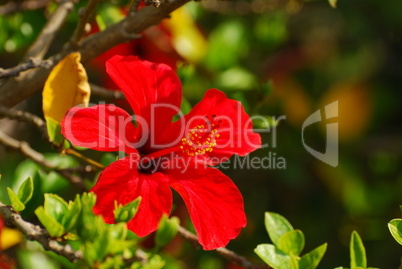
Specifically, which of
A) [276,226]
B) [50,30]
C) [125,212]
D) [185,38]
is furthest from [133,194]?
[185,38]

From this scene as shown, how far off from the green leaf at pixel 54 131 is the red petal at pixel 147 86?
16cm

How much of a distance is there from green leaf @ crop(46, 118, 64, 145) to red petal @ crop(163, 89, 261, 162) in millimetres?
220

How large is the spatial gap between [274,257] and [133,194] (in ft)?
1.02

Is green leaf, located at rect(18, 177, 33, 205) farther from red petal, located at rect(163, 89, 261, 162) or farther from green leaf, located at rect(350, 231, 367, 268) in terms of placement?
green leaf, located at rect(350, 231, 367, 268)

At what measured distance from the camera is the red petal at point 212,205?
3.98ft

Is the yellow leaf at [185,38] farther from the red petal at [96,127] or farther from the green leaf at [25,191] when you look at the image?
the green leaf at [25,191]

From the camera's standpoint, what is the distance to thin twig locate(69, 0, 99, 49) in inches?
53.7

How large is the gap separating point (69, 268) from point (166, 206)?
49cm

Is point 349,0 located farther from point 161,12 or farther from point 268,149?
point 161,12

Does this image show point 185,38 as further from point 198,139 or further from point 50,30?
point 198,139

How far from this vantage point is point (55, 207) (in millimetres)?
1185

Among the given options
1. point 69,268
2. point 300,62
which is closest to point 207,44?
point 300,62

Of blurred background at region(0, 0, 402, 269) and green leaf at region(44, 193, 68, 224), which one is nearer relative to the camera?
green leaf at region(44, 193, 68, 224)

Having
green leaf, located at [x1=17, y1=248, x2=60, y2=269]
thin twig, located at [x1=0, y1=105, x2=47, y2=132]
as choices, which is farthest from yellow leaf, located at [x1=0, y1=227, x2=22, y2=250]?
thin twig, located at [x1=0, y1=105, x2=47, y2=132]
